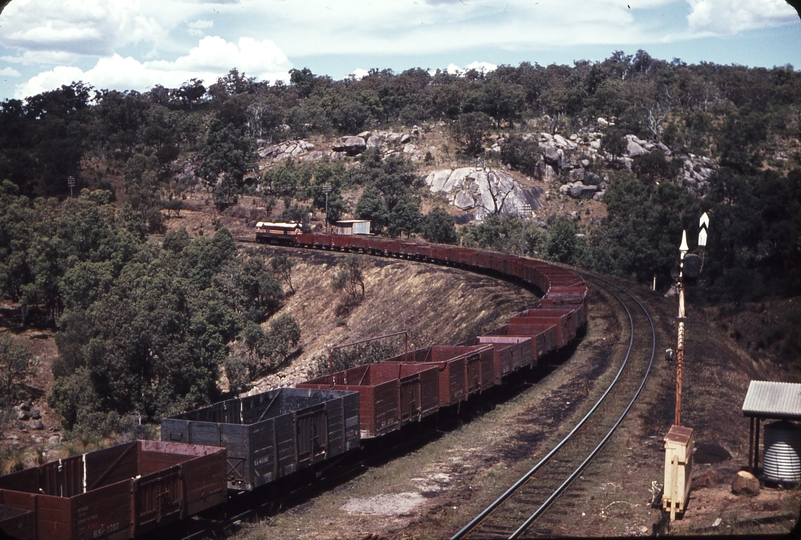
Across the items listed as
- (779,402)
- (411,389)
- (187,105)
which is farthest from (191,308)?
(187,105)

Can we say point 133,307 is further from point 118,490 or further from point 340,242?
point 340,242

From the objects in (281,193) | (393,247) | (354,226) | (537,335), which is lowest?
(537,335)

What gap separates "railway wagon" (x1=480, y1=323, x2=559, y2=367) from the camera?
94.3 feet

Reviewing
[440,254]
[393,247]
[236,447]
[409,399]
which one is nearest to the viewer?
[236,447]

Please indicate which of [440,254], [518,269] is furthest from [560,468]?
[440,254]

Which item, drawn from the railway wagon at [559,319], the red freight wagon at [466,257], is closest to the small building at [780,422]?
the railway wagon at [559,319]

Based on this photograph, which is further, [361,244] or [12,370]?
[361,244]

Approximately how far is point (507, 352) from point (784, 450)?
12946 millimetres

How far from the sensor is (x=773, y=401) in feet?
45.5

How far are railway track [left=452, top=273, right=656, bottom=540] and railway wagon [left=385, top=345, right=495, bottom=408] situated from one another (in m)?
3.54

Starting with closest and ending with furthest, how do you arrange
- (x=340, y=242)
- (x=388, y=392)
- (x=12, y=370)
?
(x=388, y=392) < (x=12, y=370) < (x=340, y=242)

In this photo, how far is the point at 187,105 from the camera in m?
193

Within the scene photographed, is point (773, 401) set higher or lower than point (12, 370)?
higher

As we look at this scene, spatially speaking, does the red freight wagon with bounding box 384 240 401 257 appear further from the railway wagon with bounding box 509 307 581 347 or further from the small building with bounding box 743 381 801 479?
the small building with bounding box 743 381 801 479
